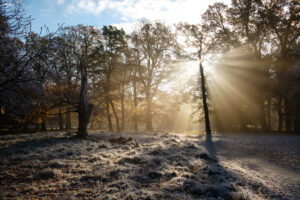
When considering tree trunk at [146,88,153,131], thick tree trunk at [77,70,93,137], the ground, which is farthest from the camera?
tree trunk at [146,88,153,131]

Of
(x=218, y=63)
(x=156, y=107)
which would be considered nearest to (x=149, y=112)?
(x=156, y=107)

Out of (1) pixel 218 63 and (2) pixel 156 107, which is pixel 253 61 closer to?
(1) pixel 218 63

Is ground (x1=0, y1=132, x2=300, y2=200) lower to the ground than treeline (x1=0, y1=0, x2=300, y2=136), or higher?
lower

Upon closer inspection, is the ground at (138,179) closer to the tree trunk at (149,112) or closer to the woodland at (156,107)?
the woodland at (156,107)

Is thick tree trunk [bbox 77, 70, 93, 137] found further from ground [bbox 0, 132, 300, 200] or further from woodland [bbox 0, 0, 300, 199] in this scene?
ground [bbox 0, 132, 300, 200]

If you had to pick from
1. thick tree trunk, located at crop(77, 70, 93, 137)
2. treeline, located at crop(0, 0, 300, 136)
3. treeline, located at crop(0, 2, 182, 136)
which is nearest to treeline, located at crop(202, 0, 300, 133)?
treeline, located at crop(0, 0, 300, 136)

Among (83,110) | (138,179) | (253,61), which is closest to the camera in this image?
(138,179)

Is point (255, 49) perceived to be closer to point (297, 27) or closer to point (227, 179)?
point (297, 27)

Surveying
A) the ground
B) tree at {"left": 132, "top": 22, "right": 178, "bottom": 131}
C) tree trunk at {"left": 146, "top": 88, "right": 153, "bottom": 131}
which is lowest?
the ground

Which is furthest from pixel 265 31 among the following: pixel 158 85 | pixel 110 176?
pixel 110 176

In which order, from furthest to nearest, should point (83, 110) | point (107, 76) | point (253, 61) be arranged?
point (107, 76), point (253, 61), point (83, 110)

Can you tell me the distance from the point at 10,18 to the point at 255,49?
24.0m

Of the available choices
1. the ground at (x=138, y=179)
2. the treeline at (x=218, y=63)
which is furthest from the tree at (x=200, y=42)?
the ground at (x=138, y=179)

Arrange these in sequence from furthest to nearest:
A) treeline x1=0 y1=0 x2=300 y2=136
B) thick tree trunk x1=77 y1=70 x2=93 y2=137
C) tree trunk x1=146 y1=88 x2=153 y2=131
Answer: tree trunk x1=146 y1=88 x2=153 y2=131, treeline x1=0 y1=0 x2=300 y2=136, thick tree trunk x1=77 y1=70 x2=93 y2=137
